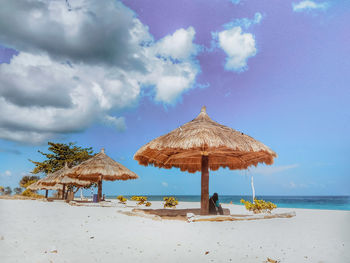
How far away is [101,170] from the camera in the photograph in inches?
459

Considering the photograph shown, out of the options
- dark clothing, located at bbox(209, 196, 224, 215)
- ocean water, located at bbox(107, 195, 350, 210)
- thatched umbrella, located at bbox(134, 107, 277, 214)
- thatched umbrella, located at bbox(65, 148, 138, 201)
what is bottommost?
ocean water, located at bbox(107, 195, 350, 210)

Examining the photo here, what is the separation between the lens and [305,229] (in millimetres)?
5332

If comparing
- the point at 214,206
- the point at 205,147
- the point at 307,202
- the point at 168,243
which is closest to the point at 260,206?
the point at 214,206

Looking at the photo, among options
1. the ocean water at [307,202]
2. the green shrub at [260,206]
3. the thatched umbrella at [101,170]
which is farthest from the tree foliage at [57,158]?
the ocean water at [307,202]

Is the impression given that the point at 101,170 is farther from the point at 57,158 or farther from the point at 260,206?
the point at 57,158

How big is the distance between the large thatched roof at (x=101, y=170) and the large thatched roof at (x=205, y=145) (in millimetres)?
4017

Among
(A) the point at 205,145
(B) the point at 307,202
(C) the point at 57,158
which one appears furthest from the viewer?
(B) the point at 307,202

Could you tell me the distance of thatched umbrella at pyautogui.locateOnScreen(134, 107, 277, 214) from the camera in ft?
19.7

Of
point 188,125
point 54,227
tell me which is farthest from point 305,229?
point 54,227

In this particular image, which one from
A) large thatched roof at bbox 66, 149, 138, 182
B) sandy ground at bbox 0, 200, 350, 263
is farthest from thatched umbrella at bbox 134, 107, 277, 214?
large thatched roof at bbox 66, 149, 138, 182

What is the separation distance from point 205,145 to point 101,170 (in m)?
7.15

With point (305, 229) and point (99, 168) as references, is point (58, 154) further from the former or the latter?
point (305, 229)

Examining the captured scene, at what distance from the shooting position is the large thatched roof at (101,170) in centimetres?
1162

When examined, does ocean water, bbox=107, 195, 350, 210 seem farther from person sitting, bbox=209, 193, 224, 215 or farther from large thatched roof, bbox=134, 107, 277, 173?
person sitting, bbox=209, 193, 224, 215
